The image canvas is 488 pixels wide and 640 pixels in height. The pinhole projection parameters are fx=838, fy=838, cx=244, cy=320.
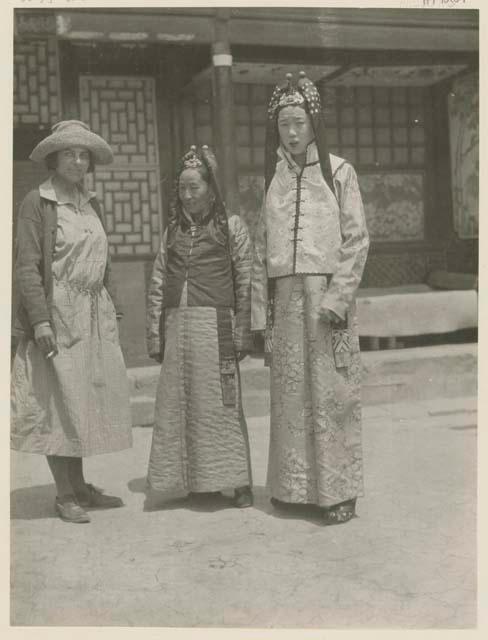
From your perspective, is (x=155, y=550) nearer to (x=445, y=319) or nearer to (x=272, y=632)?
(x=272, y=632)

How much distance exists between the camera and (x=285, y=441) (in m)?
4.17

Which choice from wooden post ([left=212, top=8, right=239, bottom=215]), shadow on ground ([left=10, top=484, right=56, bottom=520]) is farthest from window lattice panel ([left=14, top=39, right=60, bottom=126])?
shadow on ground ([left=10, top=484, right=56, bottom=520])

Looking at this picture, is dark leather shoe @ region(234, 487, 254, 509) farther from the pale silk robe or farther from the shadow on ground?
the shadow on ground

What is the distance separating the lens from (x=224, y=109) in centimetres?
657

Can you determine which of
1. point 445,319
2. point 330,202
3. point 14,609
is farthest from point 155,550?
point 445,319

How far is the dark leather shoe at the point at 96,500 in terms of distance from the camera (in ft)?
14.5

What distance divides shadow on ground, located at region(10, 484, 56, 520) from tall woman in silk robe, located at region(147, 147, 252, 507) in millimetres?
566

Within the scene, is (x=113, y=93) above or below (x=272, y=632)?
above

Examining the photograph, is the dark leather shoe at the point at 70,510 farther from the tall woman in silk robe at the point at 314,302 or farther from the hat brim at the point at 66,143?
the hat brim at the point at 66,143

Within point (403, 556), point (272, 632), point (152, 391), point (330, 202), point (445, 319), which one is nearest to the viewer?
point (272, 632)

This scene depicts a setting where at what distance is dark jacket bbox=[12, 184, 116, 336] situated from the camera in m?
4.02

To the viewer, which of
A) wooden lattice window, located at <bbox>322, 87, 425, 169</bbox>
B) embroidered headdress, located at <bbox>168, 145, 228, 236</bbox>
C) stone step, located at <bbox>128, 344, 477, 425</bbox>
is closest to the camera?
embroidered headdress, located at <bbox>168, 145, 228, 236</bbox>

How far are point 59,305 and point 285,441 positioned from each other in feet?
4.27

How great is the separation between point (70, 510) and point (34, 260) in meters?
1.24
